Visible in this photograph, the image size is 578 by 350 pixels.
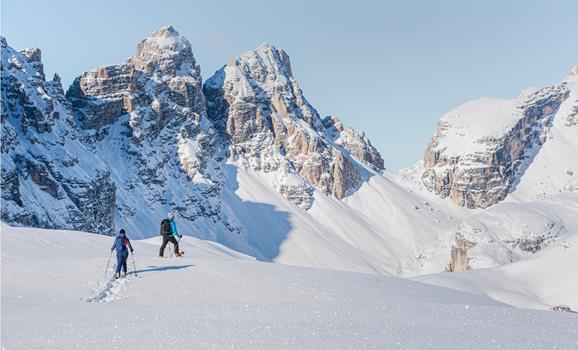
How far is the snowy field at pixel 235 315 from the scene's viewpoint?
1307cm

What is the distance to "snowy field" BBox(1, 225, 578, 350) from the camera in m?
13.1

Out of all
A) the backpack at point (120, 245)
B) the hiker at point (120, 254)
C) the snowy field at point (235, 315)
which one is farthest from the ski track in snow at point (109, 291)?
the backpack at point (120, 245)

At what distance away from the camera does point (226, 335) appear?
43.8 ft

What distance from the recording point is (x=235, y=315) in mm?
15641

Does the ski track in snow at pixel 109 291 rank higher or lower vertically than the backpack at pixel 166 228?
lower

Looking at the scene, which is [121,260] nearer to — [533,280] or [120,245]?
[120,245]

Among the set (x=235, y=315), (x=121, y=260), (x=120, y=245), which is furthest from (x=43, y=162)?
(x=235, y=315)

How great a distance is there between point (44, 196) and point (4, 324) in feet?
449

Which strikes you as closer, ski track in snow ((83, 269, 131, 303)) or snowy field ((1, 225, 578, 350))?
snowy field ((1, 225, 578, 350))

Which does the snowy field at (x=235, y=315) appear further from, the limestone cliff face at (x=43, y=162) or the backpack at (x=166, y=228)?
the limestone cliff face at (x=43, y=162)

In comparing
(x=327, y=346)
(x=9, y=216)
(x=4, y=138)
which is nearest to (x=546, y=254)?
(x=9, y=216)

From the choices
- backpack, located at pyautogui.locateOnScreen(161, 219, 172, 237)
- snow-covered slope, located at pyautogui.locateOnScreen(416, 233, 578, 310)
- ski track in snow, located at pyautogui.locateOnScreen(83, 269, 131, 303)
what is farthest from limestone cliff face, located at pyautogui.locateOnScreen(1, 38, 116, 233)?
ski track in snow, located at pyautogui.locateOnScreen(83, 269, 131, 303)

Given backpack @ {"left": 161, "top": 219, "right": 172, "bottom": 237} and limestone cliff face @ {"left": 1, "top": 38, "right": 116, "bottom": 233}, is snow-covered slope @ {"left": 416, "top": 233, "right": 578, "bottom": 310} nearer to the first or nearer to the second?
backpack @ {"left": 161, "top": 219, "right": 172, "bottom": 237}

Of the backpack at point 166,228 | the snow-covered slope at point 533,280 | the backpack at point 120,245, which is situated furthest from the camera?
the snow-covered slope at point 533,280
